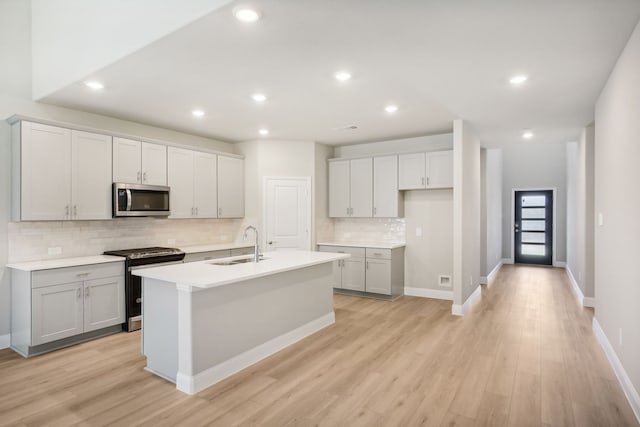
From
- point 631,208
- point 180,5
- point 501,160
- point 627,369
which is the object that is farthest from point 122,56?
point 501,160

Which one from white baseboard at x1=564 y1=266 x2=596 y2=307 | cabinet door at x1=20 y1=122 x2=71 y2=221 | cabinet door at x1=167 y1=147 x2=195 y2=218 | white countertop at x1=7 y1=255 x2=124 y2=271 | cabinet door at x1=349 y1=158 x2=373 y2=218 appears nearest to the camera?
white countertop at x1=7 y1=255 x2=124 y2=271

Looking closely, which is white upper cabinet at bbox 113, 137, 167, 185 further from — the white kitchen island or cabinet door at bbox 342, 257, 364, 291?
cabinet door at bbox 342, 257, 364, 291

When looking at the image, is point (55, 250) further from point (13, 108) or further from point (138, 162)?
point (13, 108)

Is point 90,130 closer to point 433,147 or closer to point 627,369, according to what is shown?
point 433,147

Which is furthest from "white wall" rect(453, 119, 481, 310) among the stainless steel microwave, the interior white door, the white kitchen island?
the stainless steel microwave

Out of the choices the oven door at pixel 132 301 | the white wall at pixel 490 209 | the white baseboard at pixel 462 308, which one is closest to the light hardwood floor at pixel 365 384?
the oven door at pixel 132 301

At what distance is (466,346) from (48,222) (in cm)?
468

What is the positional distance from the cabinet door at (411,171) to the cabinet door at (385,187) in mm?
83

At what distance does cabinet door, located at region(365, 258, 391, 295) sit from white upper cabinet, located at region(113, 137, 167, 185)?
3.27 m

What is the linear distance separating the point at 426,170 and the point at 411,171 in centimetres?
24

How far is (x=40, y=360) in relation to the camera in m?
3.45

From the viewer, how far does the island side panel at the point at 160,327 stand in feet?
9.69

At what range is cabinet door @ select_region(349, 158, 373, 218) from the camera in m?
6.23

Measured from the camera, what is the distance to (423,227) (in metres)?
5.98
